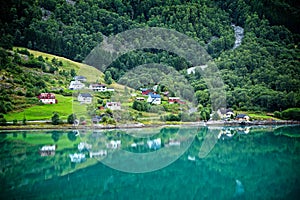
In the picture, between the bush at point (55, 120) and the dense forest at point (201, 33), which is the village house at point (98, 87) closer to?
the dense forest at point (201, 33)

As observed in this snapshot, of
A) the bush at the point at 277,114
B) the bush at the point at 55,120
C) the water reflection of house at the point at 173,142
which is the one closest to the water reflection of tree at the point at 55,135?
the bush at the point at 55,120

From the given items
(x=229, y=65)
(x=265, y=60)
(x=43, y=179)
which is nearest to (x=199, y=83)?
(x=229, y=65)

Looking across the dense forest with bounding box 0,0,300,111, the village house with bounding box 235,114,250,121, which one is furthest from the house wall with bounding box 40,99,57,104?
the village house with bounding box 235,114,250,121

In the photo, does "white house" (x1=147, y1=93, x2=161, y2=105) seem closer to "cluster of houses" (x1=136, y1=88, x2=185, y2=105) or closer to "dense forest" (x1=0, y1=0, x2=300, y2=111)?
"cluster of houses" (x1=136, y1=88, x2=185, y2=105)

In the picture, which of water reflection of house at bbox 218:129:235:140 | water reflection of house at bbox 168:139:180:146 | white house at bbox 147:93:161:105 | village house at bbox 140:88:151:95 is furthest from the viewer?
village house at bbox 140:88:151:95

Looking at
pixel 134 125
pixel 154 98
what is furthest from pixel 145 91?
pixel 134 125
